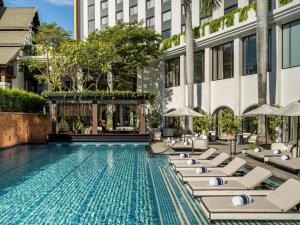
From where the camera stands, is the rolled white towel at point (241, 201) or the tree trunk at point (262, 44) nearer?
the rolled white towel at point (241, 201)

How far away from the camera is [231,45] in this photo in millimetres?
27547

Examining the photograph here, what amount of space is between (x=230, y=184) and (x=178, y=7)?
3788cm

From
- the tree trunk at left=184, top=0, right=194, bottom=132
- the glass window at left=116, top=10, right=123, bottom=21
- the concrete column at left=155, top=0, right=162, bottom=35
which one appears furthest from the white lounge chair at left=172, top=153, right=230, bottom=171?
the glass window at left=116, top=10, right=123, bottom=21

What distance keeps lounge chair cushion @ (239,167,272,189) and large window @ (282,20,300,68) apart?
12.9 m

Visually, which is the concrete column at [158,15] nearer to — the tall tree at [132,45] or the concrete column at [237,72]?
the tall tree at [132,45]

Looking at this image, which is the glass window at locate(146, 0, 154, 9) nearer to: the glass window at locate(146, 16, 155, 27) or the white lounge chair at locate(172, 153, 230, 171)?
the glass window at locate(146, 16, 155, 27)

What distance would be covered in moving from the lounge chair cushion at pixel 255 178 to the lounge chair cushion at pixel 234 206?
4.08 feet

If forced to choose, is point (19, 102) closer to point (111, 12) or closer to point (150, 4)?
point (150, 4)

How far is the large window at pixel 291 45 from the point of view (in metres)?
20.9

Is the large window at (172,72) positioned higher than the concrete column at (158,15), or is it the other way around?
the concrete column at (158,15)

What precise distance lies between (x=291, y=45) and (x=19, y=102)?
18778 millimetres

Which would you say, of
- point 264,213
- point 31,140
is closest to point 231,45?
point 31,140

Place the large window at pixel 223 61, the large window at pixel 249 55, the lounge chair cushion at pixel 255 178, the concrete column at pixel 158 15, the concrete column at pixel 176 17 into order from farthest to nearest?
the concrete column at pixel 158 15 < the concrete column at pixel 176 17 < the large window at pixel 223 61 < the large window at pixel 249 55 < the lounge chair cushion at pixel 255 178

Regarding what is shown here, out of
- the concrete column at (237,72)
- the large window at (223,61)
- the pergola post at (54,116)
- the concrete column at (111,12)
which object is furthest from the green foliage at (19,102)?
the concrete column at (111,12)
